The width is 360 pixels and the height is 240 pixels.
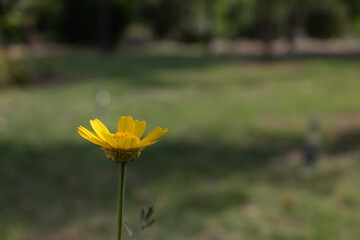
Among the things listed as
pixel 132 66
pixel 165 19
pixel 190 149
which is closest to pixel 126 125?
pixel 190 149

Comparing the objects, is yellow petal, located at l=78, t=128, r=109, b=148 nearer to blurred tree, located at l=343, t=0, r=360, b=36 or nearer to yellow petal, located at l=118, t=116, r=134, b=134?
yellow petal, located at l=118, t=116, r=134, b=134

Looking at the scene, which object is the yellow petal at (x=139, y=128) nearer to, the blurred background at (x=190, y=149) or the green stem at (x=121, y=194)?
the green stem at (x=121, y=194)

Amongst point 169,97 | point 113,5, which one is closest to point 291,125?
point 169,97

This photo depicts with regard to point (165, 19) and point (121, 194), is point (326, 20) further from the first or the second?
point (121, 194)

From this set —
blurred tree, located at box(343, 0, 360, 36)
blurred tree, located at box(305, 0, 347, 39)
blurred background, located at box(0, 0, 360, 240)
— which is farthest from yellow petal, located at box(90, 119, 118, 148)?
blurred tree, located at box(305, 0, 347, 39)

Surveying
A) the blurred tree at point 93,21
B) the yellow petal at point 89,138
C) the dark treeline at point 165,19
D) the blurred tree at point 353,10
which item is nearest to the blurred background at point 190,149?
the yellow petal at point 89,138

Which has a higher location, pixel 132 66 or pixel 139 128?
pixel 139 128

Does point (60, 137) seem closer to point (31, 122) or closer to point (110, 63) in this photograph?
point (31, 122)
